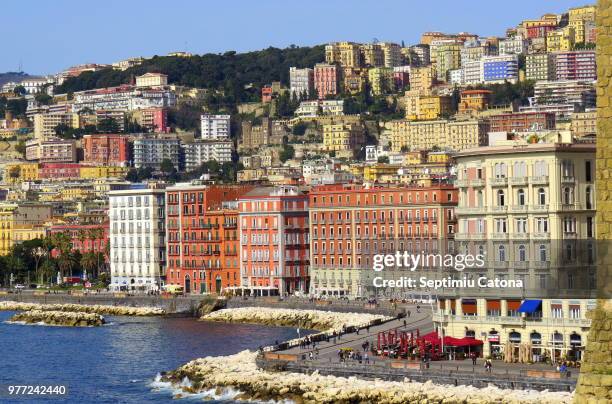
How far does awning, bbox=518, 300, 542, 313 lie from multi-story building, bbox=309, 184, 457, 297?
23.5 meters

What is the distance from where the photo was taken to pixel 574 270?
91.7 feet

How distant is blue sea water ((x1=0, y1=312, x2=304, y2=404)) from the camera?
43531 millimetres

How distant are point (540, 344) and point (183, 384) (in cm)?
981

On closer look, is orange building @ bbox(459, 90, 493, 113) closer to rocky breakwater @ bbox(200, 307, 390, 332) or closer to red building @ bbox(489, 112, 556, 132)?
red building @ bbox(489, 112, 556, 132)

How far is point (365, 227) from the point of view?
71125mm

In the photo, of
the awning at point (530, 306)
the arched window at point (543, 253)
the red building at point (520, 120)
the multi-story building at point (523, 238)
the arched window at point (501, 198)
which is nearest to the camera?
the multi-story building at point (523, 238)

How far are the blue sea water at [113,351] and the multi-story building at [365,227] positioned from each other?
684 cm

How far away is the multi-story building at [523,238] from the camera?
37781mm

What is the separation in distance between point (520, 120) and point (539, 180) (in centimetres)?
12560

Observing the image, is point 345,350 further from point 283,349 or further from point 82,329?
point 82,329

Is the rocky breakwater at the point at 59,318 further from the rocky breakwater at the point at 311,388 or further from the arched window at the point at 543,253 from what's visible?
the arched window at the point at 543,253

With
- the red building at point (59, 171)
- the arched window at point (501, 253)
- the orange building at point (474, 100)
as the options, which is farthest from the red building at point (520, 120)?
the arched window at point (501, 253)

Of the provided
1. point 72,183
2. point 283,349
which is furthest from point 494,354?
point 72,183

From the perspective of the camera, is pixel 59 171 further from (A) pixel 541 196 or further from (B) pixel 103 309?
(A) pixel 541 196
